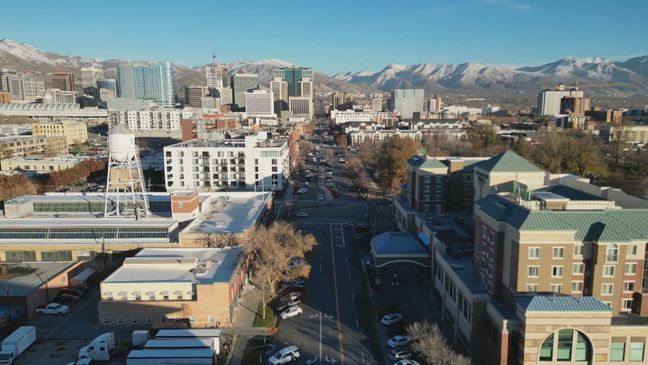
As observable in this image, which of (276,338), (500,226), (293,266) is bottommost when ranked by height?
(276,338)

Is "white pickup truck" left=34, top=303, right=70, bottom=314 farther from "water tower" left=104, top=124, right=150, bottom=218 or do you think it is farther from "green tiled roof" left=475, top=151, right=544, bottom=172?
"green tiled roof" left=475, top=151, right=544, bottom=172

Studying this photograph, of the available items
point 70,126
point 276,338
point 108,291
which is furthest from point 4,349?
point 70,126

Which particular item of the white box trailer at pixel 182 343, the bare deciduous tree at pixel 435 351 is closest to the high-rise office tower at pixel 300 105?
the white box trailer at pixel 182 343

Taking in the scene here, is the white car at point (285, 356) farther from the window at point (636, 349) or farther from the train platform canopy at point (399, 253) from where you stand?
the window at point (636, 349)

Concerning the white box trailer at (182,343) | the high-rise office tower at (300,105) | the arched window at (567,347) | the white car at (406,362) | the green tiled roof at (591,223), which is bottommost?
the white car at (406,362)

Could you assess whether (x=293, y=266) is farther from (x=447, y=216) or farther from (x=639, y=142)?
(x=639, y=142)

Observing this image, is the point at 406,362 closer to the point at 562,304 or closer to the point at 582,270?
the point at 562,304
